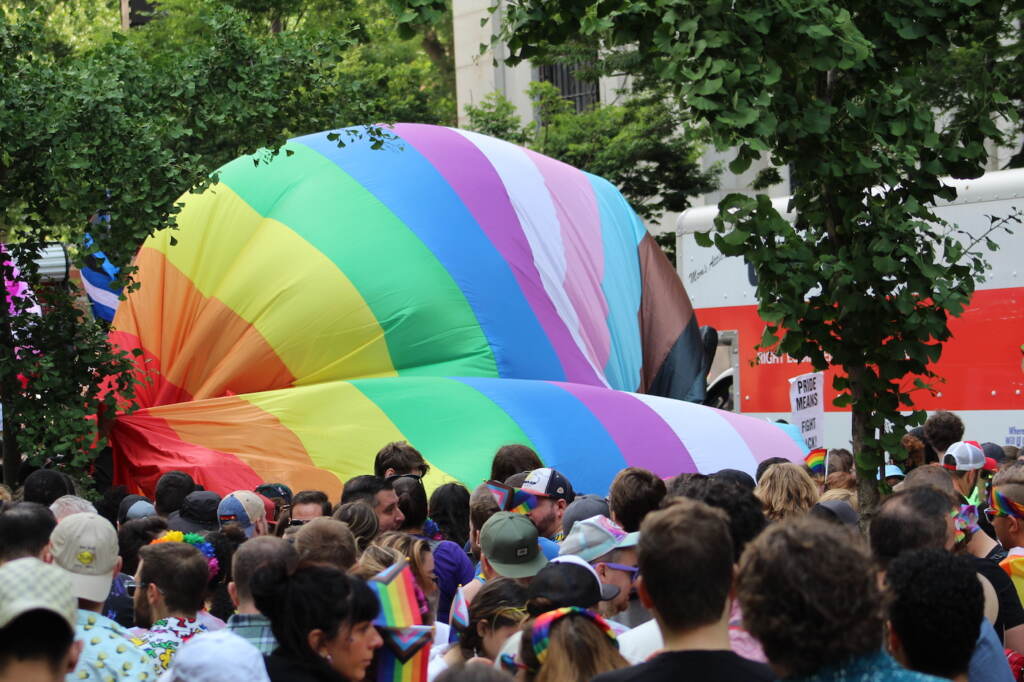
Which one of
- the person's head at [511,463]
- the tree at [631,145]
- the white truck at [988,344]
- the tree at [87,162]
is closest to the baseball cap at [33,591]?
the person's head at [511,463]

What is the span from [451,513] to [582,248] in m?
5.87

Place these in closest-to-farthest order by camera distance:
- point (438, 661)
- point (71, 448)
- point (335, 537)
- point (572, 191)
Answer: point (438, 661), point (335, 537), point (71, 448), point (572, 191)

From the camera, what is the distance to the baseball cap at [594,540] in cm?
534

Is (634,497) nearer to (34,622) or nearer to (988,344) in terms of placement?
(34,622)

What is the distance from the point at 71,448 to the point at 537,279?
4346 millimetres

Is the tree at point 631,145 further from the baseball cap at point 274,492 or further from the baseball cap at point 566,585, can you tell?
the baseball cap at point 566,585

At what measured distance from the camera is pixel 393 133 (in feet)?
42.4

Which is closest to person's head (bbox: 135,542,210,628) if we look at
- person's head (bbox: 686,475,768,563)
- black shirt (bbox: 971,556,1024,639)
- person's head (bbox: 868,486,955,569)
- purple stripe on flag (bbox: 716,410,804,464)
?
person's head (bbox: 686,475,768,563)

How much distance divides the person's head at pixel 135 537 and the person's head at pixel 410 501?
1174mm

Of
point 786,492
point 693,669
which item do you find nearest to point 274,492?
point 786,492

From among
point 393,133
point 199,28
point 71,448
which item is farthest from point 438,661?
point 199,28

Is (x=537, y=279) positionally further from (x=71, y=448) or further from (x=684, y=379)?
(x=71, y=448)

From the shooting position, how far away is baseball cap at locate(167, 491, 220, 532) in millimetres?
7203

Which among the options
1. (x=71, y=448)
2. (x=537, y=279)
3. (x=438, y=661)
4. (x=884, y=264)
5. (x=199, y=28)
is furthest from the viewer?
(x=199, y=28)
